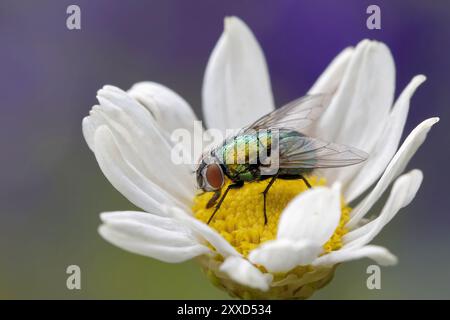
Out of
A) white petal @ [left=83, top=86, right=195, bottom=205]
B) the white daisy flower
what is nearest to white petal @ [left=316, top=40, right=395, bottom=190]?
the white daisy flower

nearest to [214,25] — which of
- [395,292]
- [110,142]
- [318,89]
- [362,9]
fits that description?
[362,9]

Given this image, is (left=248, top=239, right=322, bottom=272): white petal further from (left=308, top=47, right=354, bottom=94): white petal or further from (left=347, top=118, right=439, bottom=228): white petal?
(left=308, top=47, right=354, bottom=94): white petal

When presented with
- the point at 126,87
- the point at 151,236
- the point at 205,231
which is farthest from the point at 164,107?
the point at 126,87

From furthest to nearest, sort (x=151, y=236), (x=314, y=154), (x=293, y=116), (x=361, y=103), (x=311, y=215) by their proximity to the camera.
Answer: (x=361, y=103), (x=293, y=116), (x=314, y=154), (x=151, y=236), (x=311, y=215)

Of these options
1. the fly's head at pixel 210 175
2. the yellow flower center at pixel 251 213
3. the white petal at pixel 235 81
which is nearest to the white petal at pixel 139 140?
the yellow flower center at pixel 251 213

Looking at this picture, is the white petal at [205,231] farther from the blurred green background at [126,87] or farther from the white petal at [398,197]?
the blurred green background at [126,87]

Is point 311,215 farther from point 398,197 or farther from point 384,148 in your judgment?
point 384,148
